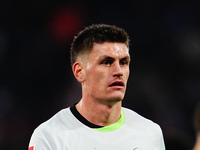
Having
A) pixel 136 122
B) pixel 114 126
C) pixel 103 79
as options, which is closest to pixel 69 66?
pixel 136 122

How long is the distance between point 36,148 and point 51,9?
3337 mm

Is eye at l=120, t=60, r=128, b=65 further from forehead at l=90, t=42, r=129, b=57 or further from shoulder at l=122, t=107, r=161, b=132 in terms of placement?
shoulder at l=122, t=107, r=161, b=132

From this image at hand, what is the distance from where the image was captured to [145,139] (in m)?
2.66

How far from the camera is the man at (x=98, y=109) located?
96.2 inches

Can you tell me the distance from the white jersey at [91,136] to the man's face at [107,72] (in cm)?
25

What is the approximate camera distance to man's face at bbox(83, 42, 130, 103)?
97.0 inches

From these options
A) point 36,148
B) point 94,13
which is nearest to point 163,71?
point 94,13

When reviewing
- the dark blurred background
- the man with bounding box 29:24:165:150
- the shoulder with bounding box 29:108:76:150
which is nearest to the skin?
the man with bounding box 29:24:165:150

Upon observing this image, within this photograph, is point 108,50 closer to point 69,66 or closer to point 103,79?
point 103,79

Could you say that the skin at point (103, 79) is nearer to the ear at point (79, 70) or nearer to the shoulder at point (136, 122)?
the ear at point (79, 70)

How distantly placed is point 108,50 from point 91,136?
645 millimetres

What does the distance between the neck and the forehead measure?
0.37 metres

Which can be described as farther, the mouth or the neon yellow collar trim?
the neon yellow collar trim

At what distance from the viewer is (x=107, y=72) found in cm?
246
